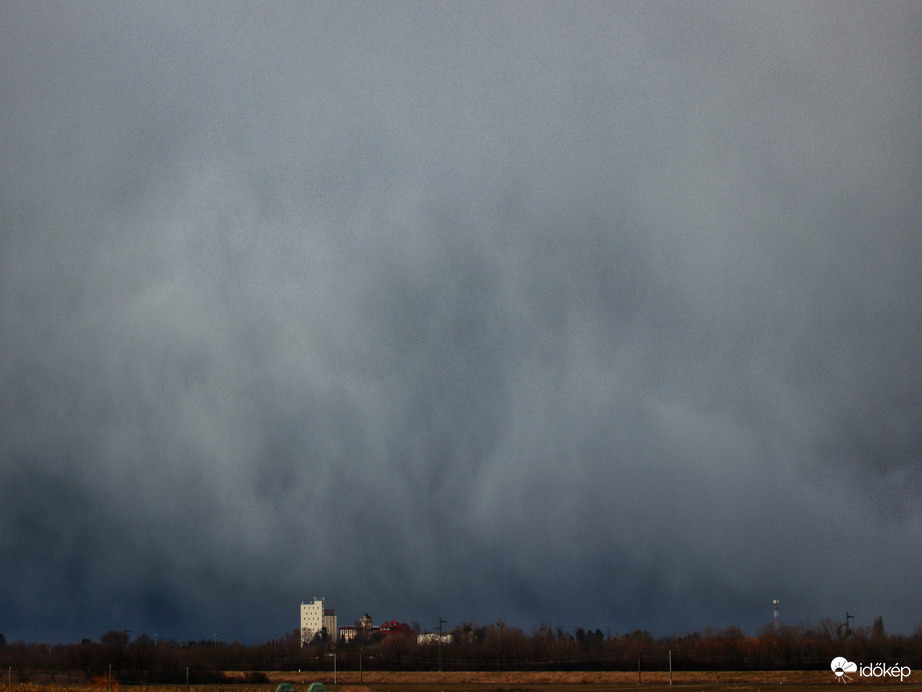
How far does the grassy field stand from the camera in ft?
364

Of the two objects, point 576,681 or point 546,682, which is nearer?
point 546,682

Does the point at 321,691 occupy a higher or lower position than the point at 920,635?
higher

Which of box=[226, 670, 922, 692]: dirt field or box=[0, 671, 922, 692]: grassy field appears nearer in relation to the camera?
box=[0, 671, 922, 692]: grassy field

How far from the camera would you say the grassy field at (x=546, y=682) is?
111 meters

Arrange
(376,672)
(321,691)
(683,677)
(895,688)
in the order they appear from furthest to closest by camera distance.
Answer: (376,672) → (683,677) → (895,688) → (321,691)

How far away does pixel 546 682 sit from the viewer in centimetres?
15650

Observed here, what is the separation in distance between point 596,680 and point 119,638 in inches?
4144

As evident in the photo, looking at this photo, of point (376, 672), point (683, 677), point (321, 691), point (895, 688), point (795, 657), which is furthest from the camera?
point (376, 672)

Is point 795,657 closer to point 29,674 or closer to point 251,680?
point 251,680

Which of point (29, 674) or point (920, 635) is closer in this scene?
point (29, 674)

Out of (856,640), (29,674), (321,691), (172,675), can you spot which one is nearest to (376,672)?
(172,675)

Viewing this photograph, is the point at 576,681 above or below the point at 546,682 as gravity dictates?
below

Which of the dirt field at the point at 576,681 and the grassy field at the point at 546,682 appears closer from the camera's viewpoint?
the grassy field at the point at 546,682

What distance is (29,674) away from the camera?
15162cm
